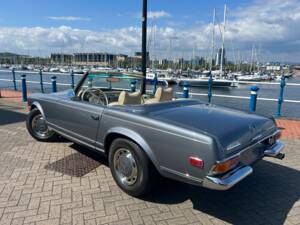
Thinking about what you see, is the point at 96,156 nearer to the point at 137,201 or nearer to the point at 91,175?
the point at 91,175

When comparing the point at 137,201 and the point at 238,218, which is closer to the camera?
the point at 238,218

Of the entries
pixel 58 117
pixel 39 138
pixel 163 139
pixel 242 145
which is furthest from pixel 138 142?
pixel 39 138

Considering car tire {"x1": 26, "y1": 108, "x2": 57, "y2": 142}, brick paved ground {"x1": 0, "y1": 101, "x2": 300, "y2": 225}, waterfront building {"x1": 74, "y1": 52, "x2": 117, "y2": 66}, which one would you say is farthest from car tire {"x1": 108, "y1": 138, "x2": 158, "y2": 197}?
waterfront building {"x1": 74, "y1": 52, "x2": 117, "y2": 66}

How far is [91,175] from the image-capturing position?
3.94 m

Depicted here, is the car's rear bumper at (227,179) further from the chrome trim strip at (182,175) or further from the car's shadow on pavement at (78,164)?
the car's shadow on pavement at (78,164)

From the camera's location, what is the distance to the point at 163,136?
2840mm

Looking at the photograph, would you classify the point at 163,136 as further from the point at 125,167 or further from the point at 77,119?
the point at 77,119

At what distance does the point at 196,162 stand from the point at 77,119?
2158 millimetres

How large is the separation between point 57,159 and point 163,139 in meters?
2.44

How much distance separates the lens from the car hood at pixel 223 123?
274cm

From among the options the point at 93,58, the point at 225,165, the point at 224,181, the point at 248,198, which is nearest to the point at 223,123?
the point at 225,165

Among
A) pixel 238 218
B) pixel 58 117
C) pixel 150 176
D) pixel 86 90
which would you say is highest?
pixel 86 90

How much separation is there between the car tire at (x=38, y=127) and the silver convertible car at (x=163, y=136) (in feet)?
2.96

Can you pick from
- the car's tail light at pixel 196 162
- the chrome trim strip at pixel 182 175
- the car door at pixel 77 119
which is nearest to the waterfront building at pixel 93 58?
the car door at pixel 77 119
